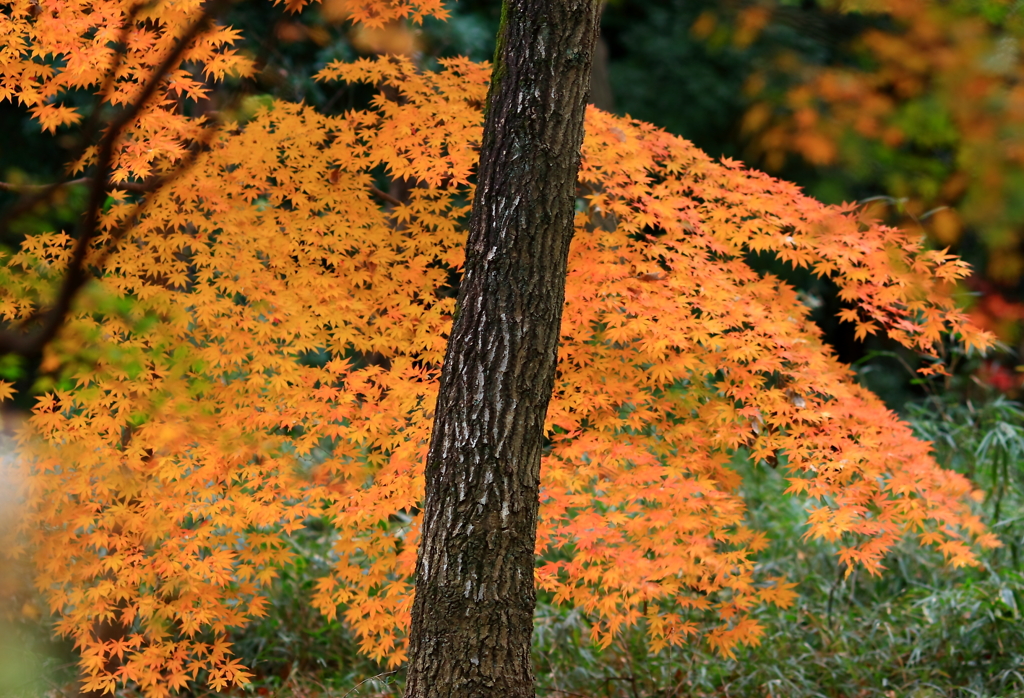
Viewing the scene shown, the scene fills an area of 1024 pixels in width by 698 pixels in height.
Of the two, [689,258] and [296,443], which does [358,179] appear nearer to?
[296,443]

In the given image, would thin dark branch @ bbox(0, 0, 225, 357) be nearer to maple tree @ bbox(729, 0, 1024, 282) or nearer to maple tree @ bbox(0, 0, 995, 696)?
maple tree @ bbox(729, 0, 1024, 282)

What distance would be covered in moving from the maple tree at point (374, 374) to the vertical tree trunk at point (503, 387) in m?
0.67

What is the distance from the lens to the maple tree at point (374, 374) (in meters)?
3.64

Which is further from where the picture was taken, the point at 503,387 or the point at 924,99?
the point at 503,387

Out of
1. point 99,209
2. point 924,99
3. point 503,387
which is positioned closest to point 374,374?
point 503,387

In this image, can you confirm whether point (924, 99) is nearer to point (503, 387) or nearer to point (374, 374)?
point (503, 387)

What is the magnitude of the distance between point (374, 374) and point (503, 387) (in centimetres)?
102

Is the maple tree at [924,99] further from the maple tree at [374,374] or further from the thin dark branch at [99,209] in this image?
the thin dark branch at [99,209]

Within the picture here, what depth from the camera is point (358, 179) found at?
4117 mm

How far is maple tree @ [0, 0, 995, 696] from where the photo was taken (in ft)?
12.0

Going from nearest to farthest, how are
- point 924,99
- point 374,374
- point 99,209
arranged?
point 99,209 < point 924,99 < point 374,374

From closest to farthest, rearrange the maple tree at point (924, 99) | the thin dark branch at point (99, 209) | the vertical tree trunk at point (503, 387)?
the thin dark branch at point (99, 209)
the maple tree at point (924, 99)
the vertical tree trunk at point (503, 387)

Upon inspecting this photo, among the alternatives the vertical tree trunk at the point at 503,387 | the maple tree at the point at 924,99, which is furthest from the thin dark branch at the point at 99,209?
the vertical tree trunk at the point at 503,387

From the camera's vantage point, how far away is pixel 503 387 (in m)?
2.90
